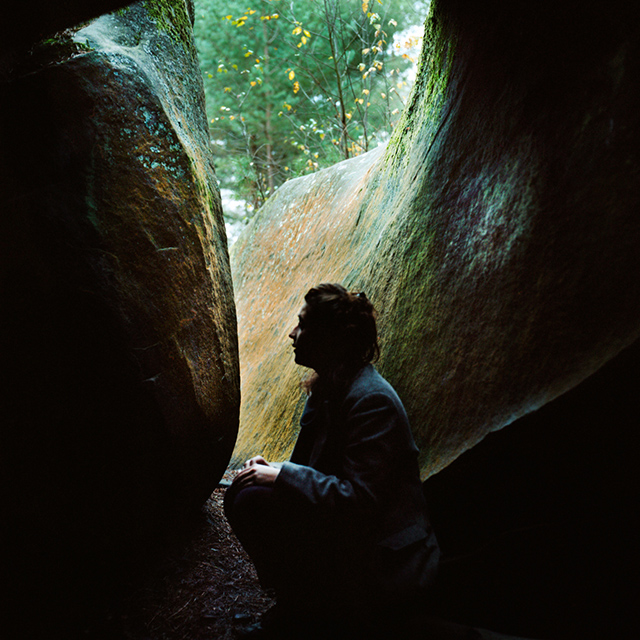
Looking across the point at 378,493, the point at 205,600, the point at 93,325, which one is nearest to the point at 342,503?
the point at 378,493

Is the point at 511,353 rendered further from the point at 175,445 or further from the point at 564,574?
the point at 175,445

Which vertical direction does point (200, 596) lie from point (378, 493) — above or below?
below

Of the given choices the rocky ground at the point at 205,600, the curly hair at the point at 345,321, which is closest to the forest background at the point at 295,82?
the curly hair at the point at 345,321

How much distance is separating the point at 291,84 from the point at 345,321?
38.5 ft

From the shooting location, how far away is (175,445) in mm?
2783

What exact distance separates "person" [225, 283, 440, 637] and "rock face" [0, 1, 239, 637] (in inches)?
27.9

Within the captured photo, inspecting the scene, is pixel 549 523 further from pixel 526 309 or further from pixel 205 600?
pixel 205 600

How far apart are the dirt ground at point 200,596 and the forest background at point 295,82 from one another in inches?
358

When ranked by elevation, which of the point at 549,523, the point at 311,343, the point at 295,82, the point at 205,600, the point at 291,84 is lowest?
the point at 205,600

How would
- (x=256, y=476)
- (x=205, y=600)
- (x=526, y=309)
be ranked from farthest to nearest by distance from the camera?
1. (x=205, y=600)
2. (x=256, y=476)
3. (x=526, y=309)

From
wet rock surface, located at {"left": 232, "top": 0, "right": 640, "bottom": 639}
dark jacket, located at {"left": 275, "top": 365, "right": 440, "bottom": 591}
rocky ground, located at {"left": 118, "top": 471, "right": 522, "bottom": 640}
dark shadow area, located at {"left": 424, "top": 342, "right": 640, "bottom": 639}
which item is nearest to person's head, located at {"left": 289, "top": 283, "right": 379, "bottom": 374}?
dark jacket, located at {"left": 275, "top": 365, "right": 440, "bottom": 591}

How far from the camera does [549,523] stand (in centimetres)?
240

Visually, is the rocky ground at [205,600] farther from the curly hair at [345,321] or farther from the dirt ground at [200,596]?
the curly hair at [345,321]

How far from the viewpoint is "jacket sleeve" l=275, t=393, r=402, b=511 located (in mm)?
2086
